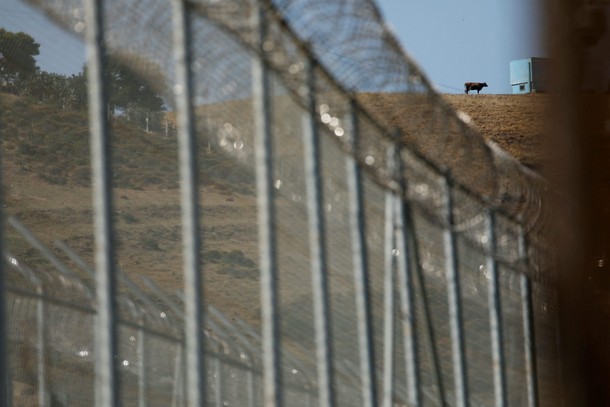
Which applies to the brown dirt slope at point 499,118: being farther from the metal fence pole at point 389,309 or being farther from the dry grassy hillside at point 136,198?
the metal fence pole at point 389,309

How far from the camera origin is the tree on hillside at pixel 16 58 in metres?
3.90

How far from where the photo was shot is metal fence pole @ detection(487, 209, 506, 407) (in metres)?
5.97

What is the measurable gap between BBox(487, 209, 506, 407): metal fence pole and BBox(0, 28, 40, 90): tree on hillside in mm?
2450

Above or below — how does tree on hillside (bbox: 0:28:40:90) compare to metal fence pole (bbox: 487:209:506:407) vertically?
above

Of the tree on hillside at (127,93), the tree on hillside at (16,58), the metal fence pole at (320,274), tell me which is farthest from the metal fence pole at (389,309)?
the tree on hillside at (16,58)

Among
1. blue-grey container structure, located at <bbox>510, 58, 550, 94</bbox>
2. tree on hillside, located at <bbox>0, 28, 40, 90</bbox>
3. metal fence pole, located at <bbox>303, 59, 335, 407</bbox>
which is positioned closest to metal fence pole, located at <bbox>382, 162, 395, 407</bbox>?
metal fence pole, located at <bbox>303, 59, 335, 407</bbox>

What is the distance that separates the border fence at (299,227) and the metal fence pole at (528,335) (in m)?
0.02

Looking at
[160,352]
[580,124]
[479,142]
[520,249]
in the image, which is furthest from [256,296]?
[580,124]

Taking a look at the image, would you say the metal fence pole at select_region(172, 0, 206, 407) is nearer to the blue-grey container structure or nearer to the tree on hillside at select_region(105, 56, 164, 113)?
the blue-grey container structure

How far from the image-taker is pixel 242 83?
367 centimetres

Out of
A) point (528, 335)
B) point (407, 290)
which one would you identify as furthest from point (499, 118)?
point (407, 290)

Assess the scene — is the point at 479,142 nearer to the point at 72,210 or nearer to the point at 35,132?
the point at 35,132

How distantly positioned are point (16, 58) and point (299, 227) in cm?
136

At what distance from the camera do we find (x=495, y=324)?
19.8ft
